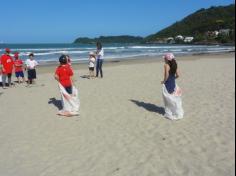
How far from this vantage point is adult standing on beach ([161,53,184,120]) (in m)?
8.19

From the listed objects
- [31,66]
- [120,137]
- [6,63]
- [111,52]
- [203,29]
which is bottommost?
[120,137]

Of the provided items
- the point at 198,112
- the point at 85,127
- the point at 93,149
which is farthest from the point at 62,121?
the point at 198,112

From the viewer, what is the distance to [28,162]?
5.95m

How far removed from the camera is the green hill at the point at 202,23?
133125 millimetres

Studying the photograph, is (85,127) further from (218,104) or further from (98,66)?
(98,66)

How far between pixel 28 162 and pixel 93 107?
4.20 metres

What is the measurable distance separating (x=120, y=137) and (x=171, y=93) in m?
1.92

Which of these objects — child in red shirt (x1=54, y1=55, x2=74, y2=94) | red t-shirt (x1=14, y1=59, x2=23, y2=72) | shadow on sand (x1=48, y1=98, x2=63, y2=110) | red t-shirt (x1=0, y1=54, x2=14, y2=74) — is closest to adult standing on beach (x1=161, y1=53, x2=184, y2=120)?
child in red shirt (x1=54, y1=55, x2=74, y2=94)

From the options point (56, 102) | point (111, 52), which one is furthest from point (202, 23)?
point (56, 102)

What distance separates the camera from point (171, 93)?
328 inches

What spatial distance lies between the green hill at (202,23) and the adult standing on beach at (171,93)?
115020mm

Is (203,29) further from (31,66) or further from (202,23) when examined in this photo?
(31,66)

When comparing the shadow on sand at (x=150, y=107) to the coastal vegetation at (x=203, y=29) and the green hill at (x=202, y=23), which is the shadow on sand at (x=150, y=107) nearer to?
the coastal vegetation at (x=203, y=29)

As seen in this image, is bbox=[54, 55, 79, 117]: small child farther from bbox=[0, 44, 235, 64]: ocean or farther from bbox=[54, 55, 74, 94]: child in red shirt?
bbox=[0, 44, 235, 64]: ocean
